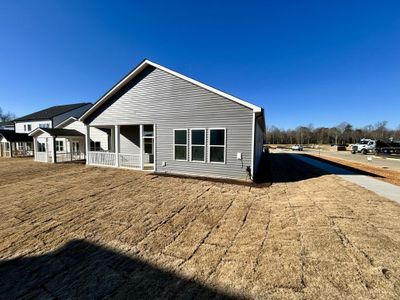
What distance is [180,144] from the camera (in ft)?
35.1

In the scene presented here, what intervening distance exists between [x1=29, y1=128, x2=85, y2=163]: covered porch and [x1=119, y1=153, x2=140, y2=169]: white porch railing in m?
8.77

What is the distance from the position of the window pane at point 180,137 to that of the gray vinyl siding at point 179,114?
32cm

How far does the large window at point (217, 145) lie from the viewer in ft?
31.5

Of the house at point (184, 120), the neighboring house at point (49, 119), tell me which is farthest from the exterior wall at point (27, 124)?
the house at point (184, 120)

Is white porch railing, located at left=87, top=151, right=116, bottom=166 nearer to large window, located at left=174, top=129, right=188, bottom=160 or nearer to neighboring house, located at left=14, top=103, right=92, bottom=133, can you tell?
large window, located at left=174, top=129, right=188, bottom=160

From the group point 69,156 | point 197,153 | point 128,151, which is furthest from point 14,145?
point 197,153

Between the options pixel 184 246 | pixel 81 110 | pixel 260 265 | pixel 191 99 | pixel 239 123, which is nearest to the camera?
pixel 260 265

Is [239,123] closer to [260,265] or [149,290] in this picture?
[260,265]

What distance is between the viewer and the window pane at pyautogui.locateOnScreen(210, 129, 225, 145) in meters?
9.61

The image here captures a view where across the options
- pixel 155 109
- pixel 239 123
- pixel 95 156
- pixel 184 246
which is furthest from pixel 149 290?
pixel 95 156

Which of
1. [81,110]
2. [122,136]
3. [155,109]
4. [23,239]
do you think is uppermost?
[81,110]

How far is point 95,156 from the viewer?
1398 centimetres

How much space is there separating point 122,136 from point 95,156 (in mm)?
2383

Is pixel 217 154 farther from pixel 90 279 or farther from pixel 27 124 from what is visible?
pixel 27 124
